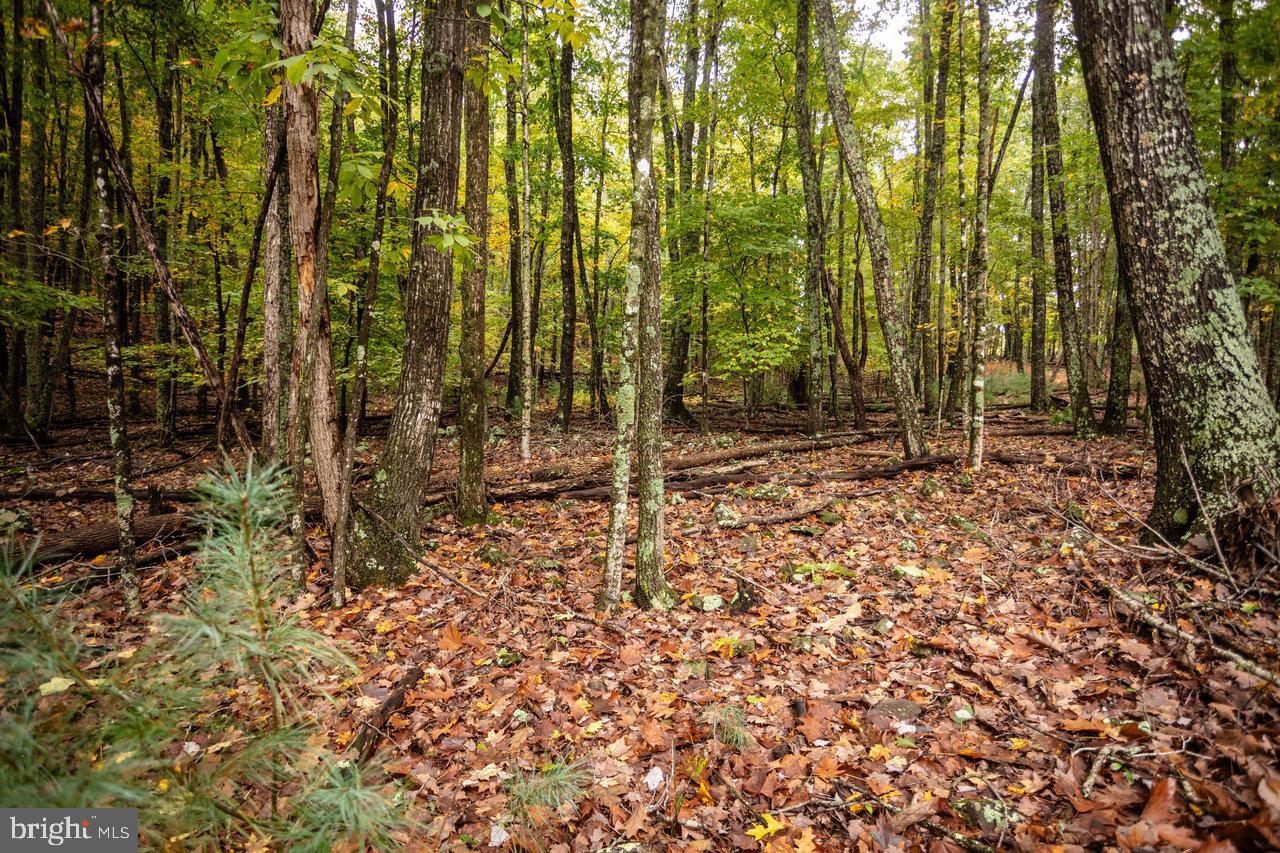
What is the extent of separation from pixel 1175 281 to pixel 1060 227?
8.97m

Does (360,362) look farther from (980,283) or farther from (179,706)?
(980,283)

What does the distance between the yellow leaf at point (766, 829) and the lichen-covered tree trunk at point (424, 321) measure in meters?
4.30

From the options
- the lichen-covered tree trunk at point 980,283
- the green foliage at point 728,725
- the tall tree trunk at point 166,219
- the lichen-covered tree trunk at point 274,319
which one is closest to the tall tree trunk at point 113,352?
the lichen-covered tree trunk at point 274,319

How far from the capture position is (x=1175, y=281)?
4.29 m

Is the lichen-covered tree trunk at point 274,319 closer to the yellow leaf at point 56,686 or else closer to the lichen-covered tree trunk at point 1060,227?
the yellow leaf at point 56,686

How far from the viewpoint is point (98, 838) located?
1372 mm

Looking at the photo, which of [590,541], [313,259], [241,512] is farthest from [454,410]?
[241,512]

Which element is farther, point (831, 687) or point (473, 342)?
point (473, 342)

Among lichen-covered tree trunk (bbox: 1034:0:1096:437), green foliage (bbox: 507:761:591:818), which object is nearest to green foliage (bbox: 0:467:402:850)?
green foliage (bbox: 507:761:591:818)

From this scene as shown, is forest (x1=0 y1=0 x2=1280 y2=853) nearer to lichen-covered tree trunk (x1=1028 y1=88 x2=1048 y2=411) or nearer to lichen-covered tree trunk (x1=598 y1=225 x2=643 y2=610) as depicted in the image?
lichen-covered tree trunk (x1=598 y1=225 x2=643 y2=610)

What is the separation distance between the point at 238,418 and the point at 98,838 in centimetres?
362

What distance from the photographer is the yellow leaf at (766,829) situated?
281 centimetres

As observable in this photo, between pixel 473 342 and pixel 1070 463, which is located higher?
pixel 473 342

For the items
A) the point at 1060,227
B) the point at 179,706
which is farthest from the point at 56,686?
the point at 1060,227
